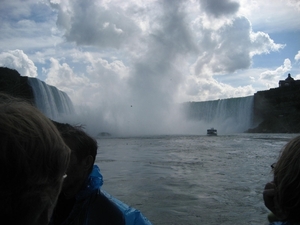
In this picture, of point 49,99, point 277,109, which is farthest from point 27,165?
point 277,109

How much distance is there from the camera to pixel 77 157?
2426 mm

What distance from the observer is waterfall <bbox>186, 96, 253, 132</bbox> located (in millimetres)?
83375

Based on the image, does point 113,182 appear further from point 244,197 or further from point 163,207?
point 244,197

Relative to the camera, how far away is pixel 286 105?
82.7 meters

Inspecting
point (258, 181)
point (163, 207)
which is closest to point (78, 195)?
point (163, 207)

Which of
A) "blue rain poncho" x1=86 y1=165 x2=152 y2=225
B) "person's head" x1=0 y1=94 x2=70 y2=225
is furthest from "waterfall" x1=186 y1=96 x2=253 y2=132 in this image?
"person's head" x1=0 y1=94 x2=70 y2=225

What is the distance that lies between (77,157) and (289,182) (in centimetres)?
161

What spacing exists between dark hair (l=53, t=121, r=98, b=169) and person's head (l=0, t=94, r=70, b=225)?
149 centimetres

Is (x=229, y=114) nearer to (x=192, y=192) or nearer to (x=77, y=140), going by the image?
(x=192, y=192)

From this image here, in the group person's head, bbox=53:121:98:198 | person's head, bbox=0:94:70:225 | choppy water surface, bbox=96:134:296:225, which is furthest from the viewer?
choppy water surface, bbox=96:134:296:225

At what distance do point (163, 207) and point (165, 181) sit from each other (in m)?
2.92

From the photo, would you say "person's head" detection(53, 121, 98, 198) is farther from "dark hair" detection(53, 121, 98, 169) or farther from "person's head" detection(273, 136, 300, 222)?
"person's head" detection(273, 136, 300, 222)

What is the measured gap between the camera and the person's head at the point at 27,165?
33.1 inches

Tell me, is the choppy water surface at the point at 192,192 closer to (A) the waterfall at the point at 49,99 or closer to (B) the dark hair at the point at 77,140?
(B) the dark hair at the point at 77,140
